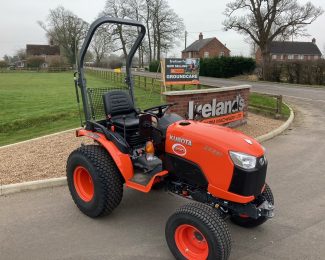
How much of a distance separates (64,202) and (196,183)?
1.95 metres

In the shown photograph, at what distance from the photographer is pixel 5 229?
12.5 ft

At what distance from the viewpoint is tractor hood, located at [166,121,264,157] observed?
313cm

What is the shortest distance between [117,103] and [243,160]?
1.90m

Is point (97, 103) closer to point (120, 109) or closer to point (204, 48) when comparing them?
point (120, 109)

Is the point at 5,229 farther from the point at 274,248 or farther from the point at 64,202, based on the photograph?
the point at 274,248

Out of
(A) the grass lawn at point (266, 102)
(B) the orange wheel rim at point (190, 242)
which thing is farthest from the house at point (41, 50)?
(B) the orange wheel rim at point (190, 242)

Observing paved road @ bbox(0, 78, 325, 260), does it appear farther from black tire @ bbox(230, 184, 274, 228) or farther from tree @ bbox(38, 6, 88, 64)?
tree @ bbox(38, 6, 88, 64)

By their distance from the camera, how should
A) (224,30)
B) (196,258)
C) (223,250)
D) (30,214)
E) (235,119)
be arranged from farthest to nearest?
(224,30), (235,119), (30,214), (196,258), (223,250)

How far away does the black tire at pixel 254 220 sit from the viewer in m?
3.59

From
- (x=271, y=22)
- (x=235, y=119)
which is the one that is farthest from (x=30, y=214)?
(x=271, y=22)

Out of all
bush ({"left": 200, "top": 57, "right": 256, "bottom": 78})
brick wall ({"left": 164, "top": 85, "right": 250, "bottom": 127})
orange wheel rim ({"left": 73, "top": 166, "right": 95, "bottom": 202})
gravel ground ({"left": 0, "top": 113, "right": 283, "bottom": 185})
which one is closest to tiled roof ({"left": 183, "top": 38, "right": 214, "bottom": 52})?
bush ({"left": 200, "top": 57, "right": 256, "bottom": 78})

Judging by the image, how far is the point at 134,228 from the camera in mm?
3811

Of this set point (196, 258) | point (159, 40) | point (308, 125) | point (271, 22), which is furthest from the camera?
point (159, 40)

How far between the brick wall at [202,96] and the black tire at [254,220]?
333 cm
